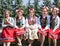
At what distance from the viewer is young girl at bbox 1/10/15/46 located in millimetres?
8691

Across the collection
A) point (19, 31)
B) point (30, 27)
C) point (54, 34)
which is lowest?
point (54, 34)

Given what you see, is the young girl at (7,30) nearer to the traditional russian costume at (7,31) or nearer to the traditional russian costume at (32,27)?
the traditional russian costume at (7,31)

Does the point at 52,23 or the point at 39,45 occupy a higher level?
the point at 52,23

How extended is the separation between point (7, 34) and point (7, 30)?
0.39 feet

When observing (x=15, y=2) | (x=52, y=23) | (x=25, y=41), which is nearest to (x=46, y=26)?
(x=52, y=23)

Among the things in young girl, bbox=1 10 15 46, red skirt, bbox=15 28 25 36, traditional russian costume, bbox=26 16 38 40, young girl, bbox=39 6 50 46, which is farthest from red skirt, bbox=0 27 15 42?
young girl, bbox=39 6 50 46

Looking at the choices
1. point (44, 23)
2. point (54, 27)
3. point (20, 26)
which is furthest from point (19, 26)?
point (54, 27)

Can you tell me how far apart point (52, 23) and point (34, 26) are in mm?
561

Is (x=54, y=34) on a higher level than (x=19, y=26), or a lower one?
lower

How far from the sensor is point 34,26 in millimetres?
8734

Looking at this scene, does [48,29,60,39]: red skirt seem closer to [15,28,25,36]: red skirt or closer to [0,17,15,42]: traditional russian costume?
[15,28,25,36]: red skirt

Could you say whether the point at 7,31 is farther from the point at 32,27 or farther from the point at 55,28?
the point at 55,28

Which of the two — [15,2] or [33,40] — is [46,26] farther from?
[15,2]

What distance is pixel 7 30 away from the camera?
344 inches
